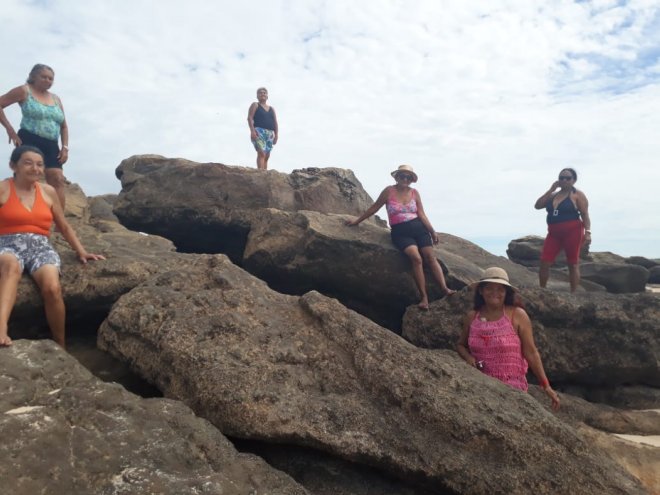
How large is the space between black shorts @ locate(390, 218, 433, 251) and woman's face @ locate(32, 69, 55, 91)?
21.3 feet

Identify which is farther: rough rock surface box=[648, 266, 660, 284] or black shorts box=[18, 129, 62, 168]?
rough rock surface box=[648, 266, 660, 284]

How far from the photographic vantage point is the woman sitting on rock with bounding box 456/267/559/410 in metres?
6.55

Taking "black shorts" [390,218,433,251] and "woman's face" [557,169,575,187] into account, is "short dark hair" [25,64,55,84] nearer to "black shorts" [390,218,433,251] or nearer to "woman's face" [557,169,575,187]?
"black shorts" [390,218,433,251]

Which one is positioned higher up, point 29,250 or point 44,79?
point 44,79

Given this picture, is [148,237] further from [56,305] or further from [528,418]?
[528,418]

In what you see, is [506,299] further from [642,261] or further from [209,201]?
[642,261]

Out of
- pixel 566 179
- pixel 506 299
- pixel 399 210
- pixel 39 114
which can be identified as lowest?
pixel 506 299

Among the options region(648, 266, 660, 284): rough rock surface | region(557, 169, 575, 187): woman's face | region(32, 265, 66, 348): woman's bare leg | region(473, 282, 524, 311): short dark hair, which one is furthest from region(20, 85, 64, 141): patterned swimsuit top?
region(648, 266, 660, 284): rough rock surface

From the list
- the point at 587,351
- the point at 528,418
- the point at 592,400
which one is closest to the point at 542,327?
the point at 587,351

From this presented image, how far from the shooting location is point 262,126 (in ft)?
46.6

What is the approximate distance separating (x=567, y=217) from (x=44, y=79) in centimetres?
1012

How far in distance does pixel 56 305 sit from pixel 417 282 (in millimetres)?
5789

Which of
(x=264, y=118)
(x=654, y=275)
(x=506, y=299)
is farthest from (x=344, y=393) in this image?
(x=654, y=275)

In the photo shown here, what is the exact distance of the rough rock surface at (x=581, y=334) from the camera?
8531 millimetres
